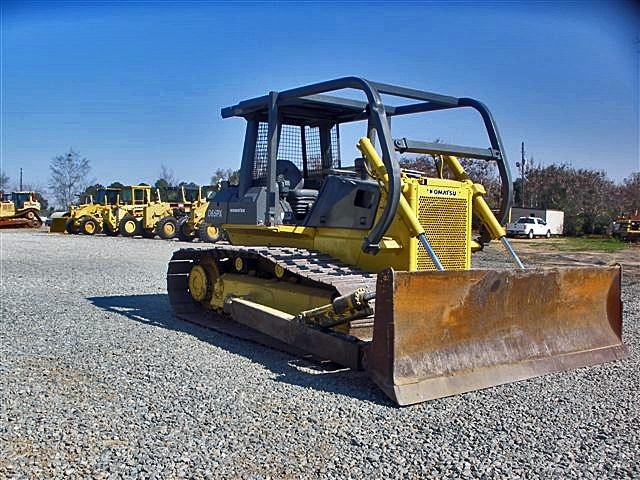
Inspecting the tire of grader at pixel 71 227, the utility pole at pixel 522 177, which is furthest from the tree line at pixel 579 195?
the tire of grader at pixel 71 227

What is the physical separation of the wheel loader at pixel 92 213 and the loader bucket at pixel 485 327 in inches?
1176

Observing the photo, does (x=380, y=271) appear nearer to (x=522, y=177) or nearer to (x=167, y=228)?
(x=167, y=228)

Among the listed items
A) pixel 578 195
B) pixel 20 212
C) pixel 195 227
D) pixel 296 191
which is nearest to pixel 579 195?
pixel 578 195

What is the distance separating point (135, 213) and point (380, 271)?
27312 mm

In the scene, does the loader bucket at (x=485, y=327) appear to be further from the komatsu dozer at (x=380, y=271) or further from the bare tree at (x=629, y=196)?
the bare tree at (x=629, y=196)

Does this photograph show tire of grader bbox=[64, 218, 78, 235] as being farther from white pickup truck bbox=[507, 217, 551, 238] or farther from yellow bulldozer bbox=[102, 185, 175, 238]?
white pickup truck bbox=[507, 217, 551, 238]

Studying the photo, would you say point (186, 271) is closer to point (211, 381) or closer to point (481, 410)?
point (211, 381)

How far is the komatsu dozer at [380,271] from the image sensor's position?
16.8 ft

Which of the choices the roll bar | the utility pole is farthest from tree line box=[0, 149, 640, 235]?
the roll bar

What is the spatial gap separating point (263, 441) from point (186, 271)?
5245mm

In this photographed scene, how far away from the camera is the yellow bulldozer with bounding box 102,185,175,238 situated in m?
30.9

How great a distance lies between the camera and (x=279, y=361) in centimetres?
604

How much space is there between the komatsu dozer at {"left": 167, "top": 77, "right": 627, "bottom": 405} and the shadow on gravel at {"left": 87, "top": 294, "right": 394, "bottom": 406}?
14 cm

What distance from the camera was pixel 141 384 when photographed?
16.8ft
